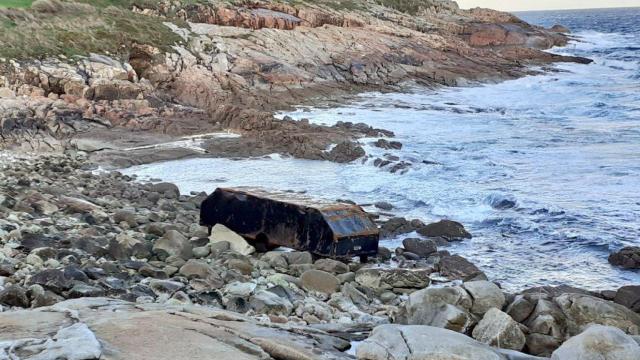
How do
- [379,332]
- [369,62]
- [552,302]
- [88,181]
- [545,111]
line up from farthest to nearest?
[369,62] → [545,111] → [88,181] → [552,302] → [379,332]

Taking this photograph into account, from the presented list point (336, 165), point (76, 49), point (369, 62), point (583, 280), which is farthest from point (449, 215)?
point (369, 62)

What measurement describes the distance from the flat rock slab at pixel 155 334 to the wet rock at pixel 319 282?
4038mm

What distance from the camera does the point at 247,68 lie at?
123 ft

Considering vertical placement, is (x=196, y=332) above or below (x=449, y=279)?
above

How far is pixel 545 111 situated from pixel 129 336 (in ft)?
108

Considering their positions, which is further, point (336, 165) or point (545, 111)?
point (545, 111)

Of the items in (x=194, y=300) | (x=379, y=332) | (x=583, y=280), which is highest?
(x=379, y=332)

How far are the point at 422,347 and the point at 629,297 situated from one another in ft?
20.2

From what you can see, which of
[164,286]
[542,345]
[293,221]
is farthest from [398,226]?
[542,345]

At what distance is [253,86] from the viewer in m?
36.4

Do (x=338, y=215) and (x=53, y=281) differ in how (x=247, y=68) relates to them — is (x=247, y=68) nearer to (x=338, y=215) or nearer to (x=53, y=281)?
(x=338, y=215)

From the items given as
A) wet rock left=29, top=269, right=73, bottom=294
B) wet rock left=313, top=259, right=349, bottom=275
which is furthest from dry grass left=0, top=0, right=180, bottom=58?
wet rock left=29, top=269, right=73, bottom=294

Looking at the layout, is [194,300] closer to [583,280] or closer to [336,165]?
[583,280]

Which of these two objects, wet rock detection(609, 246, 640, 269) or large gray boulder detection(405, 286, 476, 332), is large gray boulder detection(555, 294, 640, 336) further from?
wet rock detection(609, 246, 640, 269)
